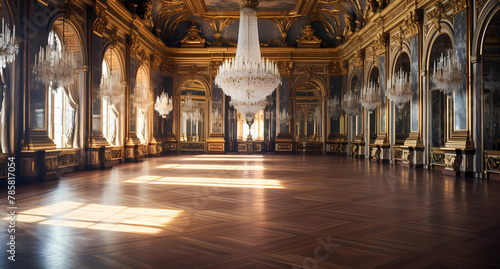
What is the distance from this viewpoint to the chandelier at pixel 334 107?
1884cm

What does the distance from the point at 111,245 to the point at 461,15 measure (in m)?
9.47

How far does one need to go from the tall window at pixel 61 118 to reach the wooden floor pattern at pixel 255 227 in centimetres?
Result: 369

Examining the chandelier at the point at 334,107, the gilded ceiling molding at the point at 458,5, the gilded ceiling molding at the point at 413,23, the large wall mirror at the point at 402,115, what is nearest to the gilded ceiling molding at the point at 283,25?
the chandelier at the point at 334,107

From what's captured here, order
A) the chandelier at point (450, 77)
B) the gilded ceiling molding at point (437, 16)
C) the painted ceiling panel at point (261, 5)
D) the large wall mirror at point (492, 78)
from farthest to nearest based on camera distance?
the painted ceiling panel at point (261, 5)
the gilded ceiling molding at point (437, 16)
the chandelier at point (450, 77)
the large wall mirror at point (492, 78)

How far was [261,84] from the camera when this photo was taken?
11.1 m

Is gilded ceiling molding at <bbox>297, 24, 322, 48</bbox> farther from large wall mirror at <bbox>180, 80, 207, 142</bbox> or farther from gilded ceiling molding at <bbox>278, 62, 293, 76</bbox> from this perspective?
large wall mirror at <bbox>180, 80, 207, 142</bbox>

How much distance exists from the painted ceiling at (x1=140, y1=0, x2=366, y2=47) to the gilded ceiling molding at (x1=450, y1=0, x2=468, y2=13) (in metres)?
6.94

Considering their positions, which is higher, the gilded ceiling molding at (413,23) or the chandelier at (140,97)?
the gilded ceiling molding at (413,23)

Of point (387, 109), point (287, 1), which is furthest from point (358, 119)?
point (287, 1)

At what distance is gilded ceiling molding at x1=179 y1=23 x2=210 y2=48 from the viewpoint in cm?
1988

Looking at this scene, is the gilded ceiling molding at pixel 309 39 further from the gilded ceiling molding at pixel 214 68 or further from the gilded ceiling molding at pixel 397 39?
the gilded ceiling molding at pixel 397 39

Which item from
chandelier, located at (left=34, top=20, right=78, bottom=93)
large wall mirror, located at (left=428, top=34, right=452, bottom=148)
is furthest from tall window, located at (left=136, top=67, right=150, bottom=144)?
large wall mirror, located at (left=428, top=34, right=452, bottom=148)

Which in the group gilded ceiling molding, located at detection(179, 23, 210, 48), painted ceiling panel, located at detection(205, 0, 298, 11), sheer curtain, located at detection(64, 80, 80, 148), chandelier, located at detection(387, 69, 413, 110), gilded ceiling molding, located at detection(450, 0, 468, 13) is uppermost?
painted ceiling panel, located at detection(205, 0, 298, 11)

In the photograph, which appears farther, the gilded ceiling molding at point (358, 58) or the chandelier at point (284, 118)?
the chandelier at point (284, 118)
